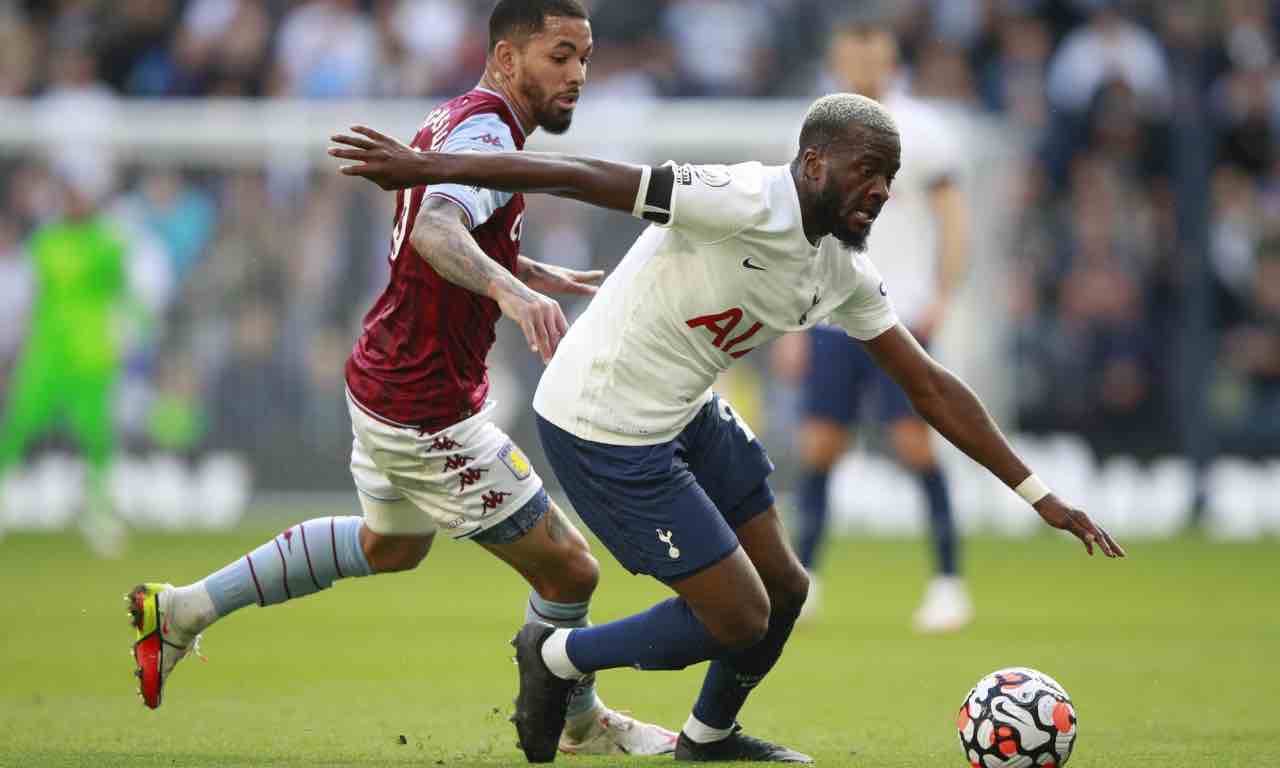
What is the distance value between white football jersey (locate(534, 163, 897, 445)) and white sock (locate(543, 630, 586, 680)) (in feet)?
2.15

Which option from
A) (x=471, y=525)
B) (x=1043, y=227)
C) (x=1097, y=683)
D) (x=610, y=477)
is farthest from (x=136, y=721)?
(x=1043, y=227)

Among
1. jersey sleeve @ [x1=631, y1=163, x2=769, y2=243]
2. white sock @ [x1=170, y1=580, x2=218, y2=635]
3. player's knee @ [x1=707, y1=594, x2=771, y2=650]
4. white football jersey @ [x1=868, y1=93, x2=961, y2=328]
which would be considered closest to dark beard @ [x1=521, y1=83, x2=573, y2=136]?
jersey sleeve @ [x1=631, y1=163, x2=769, y2=243]

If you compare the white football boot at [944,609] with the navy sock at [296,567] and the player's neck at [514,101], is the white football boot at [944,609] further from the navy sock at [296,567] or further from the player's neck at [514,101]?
the player's neck at [514,101]

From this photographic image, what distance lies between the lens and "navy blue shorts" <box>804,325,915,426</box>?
10172 millimetres

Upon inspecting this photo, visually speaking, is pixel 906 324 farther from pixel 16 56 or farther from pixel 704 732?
pixel 16 56

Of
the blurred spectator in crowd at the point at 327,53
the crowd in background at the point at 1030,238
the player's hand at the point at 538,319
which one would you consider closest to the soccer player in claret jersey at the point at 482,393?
the player's hand at the point at 538,319

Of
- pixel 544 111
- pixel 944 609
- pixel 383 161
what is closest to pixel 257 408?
pixel 944 609

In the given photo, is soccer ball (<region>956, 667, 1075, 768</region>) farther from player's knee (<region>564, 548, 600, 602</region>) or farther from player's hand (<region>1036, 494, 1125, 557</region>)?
player's knee (<region>564, 548, 600, 602</region>)

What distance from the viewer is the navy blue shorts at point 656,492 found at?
225 inches

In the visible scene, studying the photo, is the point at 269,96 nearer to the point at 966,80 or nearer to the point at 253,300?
the point at 253,300

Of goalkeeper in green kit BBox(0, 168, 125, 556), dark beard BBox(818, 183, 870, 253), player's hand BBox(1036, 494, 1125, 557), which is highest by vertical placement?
dark beard BBox(818, 183, 870, 253)

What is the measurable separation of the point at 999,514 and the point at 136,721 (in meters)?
11.0

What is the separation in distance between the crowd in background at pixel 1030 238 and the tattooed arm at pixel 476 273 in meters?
11.8

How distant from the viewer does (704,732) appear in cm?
611
